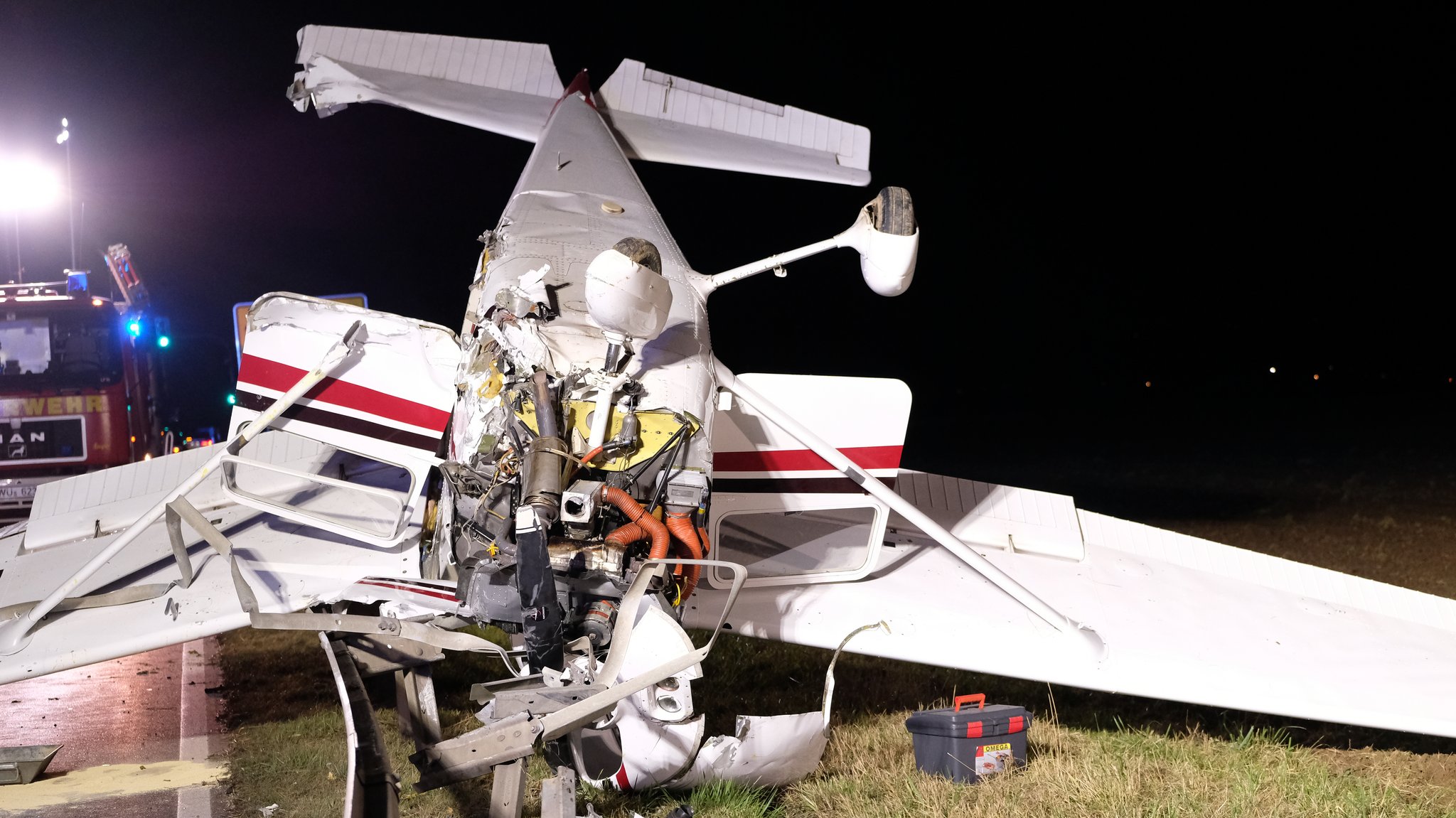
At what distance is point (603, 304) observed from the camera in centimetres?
586

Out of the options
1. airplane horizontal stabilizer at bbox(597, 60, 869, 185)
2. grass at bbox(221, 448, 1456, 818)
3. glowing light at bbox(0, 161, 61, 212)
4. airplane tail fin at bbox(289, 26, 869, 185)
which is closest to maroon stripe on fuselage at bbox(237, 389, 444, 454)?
grass at bbox(221, 448, 1456, 818)

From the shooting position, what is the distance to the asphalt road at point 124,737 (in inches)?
248

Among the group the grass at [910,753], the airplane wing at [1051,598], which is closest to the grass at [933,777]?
the grass at [910,753]

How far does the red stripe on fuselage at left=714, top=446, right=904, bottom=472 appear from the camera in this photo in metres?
7.62

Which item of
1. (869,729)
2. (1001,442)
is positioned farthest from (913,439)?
(869,729)

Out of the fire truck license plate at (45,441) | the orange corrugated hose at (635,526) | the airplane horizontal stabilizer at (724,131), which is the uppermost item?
the airplane horizontal stabilizer at (724,131)

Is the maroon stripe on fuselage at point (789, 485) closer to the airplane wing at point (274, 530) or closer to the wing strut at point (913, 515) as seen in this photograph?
the wing strut at point (913, 515)

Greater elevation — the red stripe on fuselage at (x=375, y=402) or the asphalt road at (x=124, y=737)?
the red stripe on fuselage at (x=375, y=402)

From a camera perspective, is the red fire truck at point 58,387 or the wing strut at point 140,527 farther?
the red fire truck at point 58,387

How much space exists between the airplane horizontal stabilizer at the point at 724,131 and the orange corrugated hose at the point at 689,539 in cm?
573

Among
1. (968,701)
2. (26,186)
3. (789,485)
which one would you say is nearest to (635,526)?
(789,485)

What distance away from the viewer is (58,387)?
14953 millimetres

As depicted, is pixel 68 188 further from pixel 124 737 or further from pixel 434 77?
pixel 124 737

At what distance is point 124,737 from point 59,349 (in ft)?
31.0
